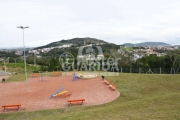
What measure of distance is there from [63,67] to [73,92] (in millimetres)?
19420

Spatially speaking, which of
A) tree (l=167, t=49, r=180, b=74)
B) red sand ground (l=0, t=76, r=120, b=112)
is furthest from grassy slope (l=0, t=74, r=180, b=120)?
tree (l=167, t=49, r=180, b=74)

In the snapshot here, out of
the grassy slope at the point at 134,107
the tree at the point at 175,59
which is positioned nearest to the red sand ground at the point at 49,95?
the grassy slope at the point at 134,107

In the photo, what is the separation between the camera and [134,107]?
902 cm

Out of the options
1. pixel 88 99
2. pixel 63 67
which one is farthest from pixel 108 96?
pixel 63 67

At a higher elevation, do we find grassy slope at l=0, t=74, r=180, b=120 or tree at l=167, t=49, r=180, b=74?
tree at l=167, t=49, r=180, b=74

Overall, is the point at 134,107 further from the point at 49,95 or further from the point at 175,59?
the point at 175,59

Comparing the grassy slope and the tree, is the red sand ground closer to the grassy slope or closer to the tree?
the grassy slope

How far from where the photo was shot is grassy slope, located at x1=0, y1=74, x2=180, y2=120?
775 centimetres

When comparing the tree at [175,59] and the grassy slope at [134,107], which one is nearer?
the grassy slope at [134,107]

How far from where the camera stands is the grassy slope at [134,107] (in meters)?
7.75

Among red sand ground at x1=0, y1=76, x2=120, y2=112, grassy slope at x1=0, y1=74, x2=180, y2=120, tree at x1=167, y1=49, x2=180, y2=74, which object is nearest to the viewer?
grassy slope at x1=0, y1=74, x2=180, y2=120

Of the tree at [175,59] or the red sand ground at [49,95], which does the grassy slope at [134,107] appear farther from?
the tree at [175,59]

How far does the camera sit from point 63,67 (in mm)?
34875

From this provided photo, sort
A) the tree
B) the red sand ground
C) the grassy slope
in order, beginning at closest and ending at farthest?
the grassy slope, the red sand ground, the tree
